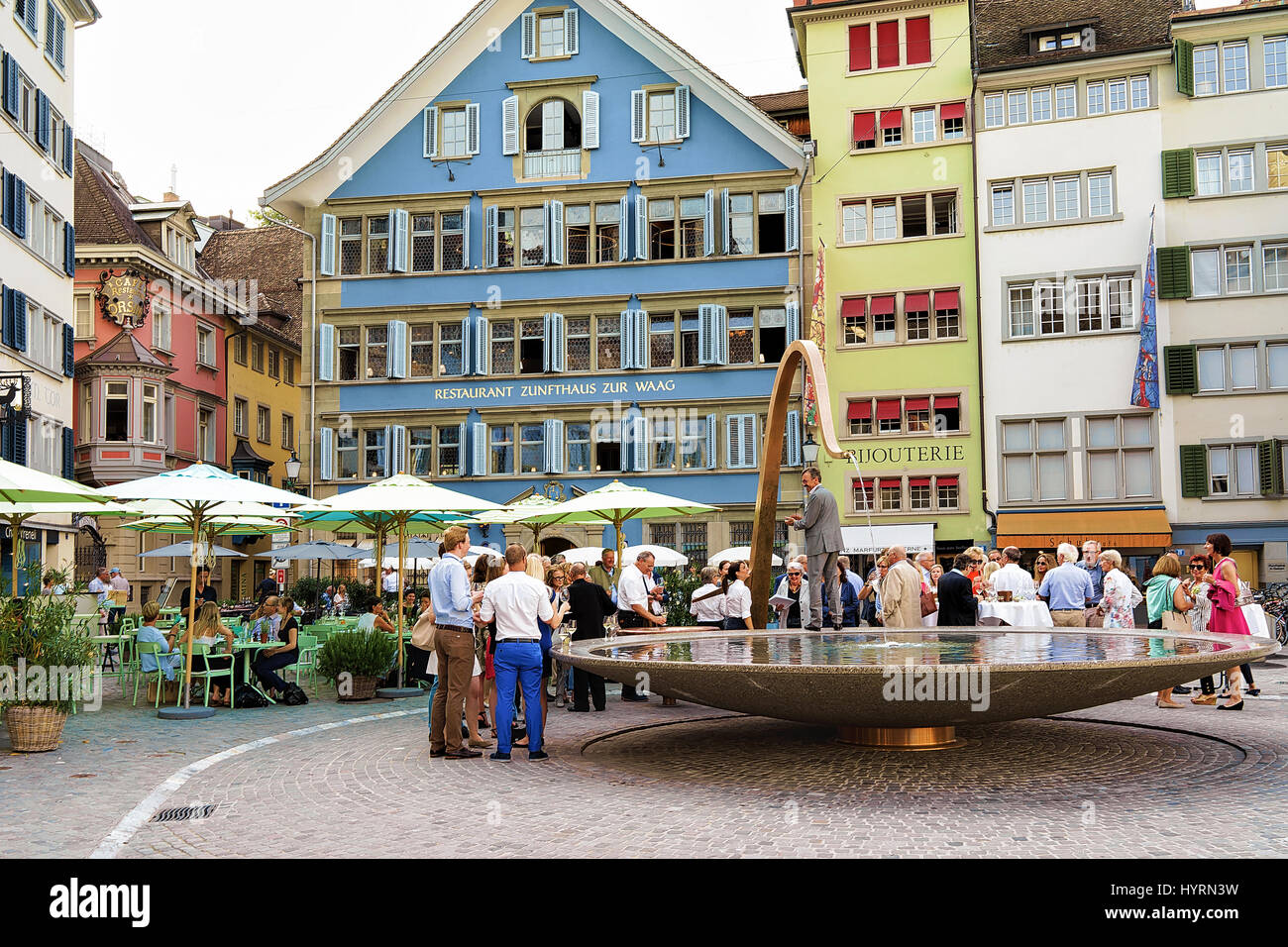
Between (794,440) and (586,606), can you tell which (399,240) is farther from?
(586,606)

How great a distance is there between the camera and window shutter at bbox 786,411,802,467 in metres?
34.0

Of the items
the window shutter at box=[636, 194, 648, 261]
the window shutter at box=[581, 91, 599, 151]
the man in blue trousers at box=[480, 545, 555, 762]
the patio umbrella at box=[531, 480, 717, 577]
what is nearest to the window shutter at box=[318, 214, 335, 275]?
the window shutter at box=[581, 91, 599, 151]

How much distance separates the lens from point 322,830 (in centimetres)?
786

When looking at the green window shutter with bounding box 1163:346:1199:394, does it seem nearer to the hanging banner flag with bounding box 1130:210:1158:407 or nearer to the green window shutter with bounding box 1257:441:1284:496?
the hanging banner flag with bounding box 1130:210:1158:407

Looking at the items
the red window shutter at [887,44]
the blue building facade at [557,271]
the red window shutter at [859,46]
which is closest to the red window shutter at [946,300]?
the blue building facade at [557,271]

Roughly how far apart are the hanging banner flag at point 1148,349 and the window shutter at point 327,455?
2107 cm

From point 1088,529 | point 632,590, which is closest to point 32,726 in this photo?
point 632,590

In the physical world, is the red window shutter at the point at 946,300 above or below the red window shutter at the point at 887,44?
below

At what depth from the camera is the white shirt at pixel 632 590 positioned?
15789 mm

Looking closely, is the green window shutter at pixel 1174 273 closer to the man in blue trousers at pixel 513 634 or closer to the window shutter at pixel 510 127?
the window shutter at pixel 510 127

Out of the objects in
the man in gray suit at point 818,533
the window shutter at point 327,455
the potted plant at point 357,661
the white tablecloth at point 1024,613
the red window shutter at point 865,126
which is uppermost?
the red window shutter at point 865,126

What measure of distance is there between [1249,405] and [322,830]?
3021cm

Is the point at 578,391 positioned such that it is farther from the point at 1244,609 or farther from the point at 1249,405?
the point at 1244,609

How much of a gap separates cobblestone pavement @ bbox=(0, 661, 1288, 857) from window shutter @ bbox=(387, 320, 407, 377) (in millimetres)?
23782
